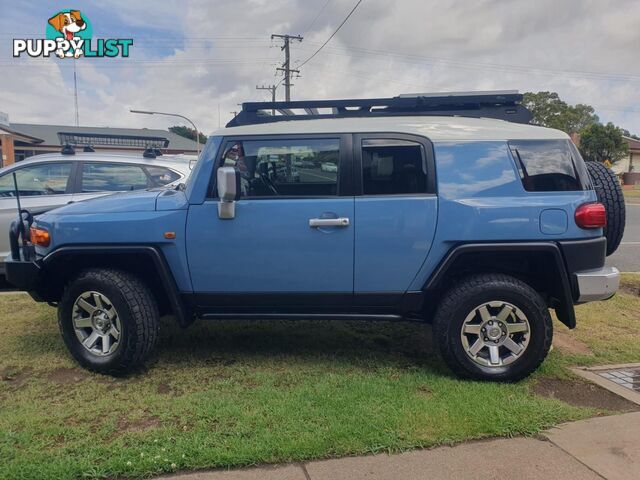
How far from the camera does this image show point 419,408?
3.35 meters

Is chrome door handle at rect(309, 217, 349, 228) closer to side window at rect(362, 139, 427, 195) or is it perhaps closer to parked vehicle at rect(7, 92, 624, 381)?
parked vehicle at rect(7, 92, 624, 381)

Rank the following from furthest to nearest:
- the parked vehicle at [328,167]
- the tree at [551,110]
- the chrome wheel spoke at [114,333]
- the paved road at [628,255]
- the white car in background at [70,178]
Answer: the tree at [551,110], the paved road at [628,255], the white car in background at [70,178], the chrome wheel spoke at [114,333], the parked vehicle at [328,167]

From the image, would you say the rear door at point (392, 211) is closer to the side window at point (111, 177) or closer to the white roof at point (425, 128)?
the white roof at point (425, 128)

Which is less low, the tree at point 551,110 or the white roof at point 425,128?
the tree at point 551,110

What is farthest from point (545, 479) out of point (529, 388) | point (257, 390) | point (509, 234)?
point (257, 390)

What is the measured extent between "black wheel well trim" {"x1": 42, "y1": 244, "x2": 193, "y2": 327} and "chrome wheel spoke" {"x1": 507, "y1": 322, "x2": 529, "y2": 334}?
95.8 inches

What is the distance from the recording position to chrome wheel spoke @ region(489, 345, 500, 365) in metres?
3.82

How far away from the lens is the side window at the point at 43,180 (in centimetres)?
655

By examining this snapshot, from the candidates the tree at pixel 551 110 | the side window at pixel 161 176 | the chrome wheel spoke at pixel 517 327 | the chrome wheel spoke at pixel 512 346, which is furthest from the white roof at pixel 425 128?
the tree at pixel 551 110

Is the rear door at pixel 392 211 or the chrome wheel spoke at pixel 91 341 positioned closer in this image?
the rear door at pixel 392 211

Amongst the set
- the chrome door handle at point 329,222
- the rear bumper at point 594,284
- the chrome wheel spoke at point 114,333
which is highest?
the chrome door handle at point 329,222

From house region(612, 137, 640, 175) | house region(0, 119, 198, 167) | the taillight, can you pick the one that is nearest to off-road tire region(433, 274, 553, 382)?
the taillight

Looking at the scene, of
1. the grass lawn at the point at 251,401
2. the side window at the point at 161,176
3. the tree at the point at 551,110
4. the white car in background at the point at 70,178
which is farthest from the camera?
the tree at the point at 551,110

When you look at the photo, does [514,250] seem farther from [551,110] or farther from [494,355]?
[551,110]
